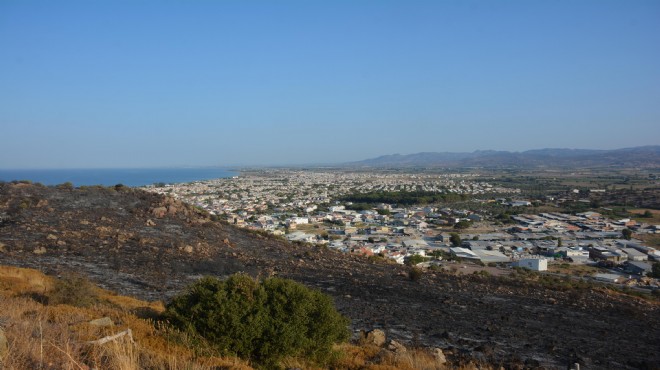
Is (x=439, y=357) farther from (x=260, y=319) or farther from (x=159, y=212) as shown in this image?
(x=159, y=212)

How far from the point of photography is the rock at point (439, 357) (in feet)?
22.8

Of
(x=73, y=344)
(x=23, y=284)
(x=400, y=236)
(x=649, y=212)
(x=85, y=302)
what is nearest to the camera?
(x=73, y=344)

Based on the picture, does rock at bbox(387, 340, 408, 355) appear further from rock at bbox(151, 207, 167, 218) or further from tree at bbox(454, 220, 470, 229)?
tree at bbox(454, 220, 470, 229)

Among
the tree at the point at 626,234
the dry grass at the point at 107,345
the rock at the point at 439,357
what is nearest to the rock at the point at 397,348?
the dry grass at the point at 107,345

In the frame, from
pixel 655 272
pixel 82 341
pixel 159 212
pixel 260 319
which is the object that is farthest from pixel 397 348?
pixel 655 272

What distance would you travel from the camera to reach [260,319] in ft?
19.5

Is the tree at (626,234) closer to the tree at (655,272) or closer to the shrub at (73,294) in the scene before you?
the tree at (655,272)

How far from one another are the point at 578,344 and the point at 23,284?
1057 centimetres

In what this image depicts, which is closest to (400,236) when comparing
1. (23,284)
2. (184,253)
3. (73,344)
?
(184,253)

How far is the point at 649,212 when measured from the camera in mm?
56000

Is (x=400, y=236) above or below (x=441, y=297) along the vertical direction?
below

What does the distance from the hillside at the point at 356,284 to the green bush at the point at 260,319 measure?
2.72 metres

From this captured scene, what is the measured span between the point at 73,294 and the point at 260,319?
12.2 feet

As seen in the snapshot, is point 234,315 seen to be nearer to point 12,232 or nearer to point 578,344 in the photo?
point 578,344
